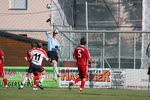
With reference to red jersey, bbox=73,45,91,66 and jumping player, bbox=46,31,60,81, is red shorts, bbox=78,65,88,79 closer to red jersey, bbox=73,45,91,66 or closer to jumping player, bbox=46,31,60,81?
red jersey, bbox=73,45,91,66

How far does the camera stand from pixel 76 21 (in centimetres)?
3881

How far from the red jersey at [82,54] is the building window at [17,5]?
16.7m

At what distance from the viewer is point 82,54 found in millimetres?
22500

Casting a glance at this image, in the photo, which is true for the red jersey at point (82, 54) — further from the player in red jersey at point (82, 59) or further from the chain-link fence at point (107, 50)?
the chain-link fence at point (107, 50)

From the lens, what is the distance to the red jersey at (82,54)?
882 inches

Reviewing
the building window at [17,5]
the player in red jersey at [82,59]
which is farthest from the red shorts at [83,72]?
the building window at [17,5]

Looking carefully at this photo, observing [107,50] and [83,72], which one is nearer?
[83,72]

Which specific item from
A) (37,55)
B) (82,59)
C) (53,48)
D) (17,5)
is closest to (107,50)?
(53,48)

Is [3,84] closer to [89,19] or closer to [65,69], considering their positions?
[65,69]

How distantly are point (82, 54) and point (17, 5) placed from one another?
17.4 meters

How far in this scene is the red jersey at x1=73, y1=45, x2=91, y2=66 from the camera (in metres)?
22.4

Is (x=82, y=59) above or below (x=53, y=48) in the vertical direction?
below

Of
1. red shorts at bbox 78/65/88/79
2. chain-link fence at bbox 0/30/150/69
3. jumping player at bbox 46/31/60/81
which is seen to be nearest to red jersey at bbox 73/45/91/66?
red shorts at bbox 78/65/88/79

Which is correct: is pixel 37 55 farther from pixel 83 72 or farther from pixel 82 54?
pixel 83 72
